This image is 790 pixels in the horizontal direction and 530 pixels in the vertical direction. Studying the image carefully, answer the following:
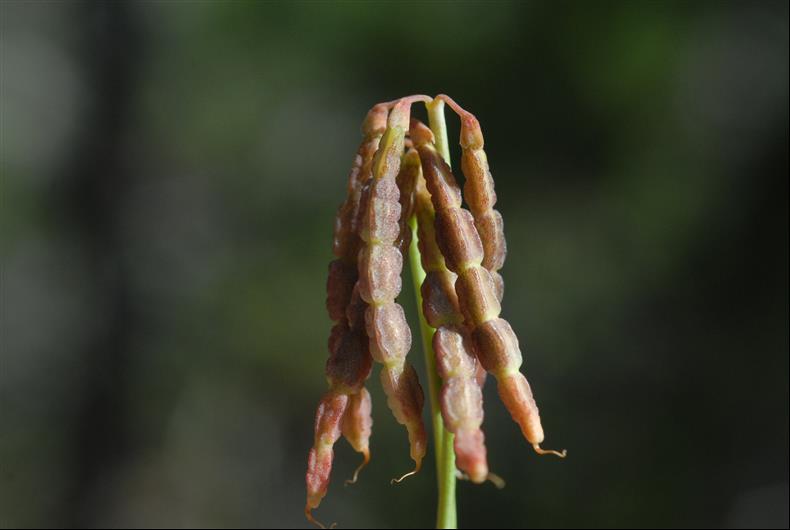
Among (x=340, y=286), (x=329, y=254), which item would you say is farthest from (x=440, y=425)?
(x=329, y=254)

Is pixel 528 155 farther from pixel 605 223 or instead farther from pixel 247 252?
pixel 247 252

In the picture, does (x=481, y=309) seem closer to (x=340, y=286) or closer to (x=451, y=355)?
(x=451, y=355)

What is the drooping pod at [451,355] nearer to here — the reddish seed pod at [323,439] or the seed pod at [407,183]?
the seed pod at [407,183]

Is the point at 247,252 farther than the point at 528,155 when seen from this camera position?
Yes

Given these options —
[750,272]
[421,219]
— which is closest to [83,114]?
[750,272]

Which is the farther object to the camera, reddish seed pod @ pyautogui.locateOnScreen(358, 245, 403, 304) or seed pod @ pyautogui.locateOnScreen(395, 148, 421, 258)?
seed pod @ pyautogui.locateOnScreen(395, 148, 421, 258)

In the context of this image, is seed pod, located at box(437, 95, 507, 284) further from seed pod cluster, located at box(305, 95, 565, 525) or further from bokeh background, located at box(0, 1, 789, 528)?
bokeh background, located at box(0, 1, 789, 528)

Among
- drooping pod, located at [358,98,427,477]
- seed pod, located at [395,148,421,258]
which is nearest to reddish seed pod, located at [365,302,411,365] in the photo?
drooping pod, located at [358,98,427,477]
